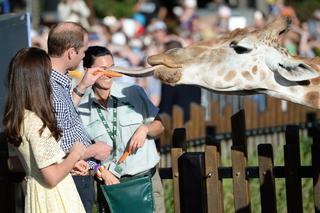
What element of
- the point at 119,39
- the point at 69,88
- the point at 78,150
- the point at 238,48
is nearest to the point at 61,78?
the point at 69,88

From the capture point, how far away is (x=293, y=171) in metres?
6.95

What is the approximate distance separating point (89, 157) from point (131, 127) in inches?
22.4

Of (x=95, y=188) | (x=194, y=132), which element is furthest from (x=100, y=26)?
(x=95, y=188)

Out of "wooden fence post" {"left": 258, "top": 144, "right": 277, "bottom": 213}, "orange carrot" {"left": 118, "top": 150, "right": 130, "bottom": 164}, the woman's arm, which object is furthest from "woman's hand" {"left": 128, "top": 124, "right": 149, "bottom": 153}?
"wooden fence post" {"left": 258, "top": 144, "right": 277, "bottom": 213}

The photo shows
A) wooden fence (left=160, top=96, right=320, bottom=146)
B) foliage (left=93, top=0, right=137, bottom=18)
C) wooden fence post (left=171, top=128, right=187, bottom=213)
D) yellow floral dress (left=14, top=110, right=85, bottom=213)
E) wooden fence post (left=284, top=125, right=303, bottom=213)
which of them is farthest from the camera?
foliage (left=93, top=0, right=137, bottom=18)

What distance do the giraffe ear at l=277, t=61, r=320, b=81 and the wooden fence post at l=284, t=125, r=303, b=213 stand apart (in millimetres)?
604

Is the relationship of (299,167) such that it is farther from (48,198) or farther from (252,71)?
(48,198)

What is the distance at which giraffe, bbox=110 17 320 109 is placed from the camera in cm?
662

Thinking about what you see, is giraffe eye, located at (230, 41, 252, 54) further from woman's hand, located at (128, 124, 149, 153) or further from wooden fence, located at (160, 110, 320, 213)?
woman's hand, located at (128, 124, 149, 153)

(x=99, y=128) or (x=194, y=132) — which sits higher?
(x=99, y=128)

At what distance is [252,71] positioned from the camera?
671cm

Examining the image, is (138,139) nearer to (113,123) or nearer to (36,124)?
(113,123)

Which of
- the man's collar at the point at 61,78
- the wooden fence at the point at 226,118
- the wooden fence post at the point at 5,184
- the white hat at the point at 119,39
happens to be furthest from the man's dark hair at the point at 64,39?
the white hat at the point at 119,39

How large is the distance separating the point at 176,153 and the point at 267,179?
66cm
